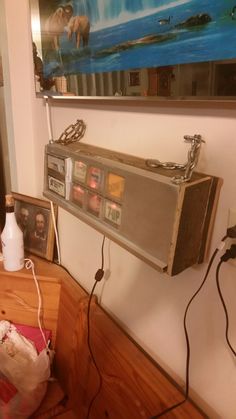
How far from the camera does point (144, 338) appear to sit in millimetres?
825

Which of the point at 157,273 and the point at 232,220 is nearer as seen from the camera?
the point at 232,220

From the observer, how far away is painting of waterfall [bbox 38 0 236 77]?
1.57 ft

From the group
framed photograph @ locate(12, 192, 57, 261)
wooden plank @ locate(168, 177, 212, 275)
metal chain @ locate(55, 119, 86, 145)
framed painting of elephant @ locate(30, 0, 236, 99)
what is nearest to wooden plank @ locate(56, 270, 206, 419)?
framed photograph @ locate(12, 192, 57, 261)

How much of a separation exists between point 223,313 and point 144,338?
29cm

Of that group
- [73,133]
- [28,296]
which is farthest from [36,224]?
[73,133]

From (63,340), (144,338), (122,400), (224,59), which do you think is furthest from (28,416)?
(224,59)

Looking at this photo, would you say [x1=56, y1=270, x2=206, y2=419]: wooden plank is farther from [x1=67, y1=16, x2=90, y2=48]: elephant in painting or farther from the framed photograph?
[x1=67, y1=16, x2=90, y2=48]: elephant in painting

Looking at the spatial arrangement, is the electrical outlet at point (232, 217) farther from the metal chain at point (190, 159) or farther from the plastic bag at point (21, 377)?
the plastic bag at point (21, 377)

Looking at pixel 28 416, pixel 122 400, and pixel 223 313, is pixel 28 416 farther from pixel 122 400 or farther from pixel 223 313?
pixel 223 313

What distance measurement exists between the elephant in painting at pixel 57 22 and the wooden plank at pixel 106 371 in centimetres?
73

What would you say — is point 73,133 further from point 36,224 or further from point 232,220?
point 232,220

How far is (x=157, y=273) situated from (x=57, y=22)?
26.5 inches

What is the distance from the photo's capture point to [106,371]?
0.88 m

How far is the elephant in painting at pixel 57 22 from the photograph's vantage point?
78cm
